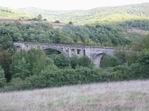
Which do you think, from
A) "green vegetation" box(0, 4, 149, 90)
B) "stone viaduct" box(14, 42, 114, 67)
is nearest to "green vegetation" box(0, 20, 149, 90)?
"green vegetation" box(0, 4, 149, 90)

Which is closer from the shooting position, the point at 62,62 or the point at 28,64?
the point at 28,64

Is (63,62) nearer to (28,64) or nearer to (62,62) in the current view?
(62,62)

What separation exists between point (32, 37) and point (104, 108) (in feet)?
332

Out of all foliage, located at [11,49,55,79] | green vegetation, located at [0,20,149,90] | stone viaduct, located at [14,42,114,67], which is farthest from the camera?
stone viaduct, located at [14,42,114,67]

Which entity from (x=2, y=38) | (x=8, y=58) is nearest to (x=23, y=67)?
(x=8, y=58)

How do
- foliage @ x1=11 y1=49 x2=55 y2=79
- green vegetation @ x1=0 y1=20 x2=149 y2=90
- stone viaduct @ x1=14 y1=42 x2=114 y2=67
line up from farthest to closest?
stone viaduct @ x1=14 y1=42 x2=114 y2=67 < foliage @ x1=11 y1=49 x2=55 y2=79 < green vegetation @ x1=0 y1=20 x2=149 y2=90

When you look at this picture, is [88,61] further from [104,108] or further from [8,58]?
[104,108]

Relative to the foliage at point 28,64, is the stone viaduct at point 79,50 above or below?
below

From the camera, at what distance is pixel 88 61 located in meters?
71.1

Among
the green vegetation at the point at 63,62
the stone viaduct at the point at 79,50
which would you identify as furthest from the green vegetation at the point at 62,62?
the stone viaduct at the point at 79,50

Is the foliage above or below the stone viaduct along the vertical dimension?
above

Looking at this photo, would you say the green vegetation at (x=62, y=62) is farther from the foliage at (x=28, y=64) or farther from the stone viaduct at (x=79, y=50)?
the stone viaduct at (x=79, y=50)

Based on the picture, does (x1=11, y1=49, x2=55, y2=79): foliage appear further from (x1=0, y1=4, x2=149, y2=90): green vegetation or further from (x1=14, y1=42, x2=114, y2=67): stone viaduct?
(x1=14, y1=42, x2=114, y2=67): stone viaduct

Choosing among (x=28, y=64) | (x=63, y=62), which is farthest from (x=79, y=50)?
(x=28, y=64)
